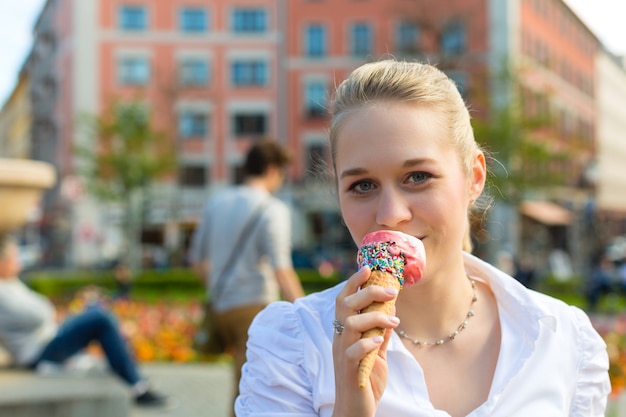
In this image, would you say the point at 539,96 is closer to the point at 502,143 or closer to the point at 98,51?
the point at 502,143

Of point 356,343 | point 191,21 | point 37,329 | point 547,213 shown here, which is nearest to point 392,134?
point 356,343

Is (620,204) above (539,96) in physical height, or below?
below

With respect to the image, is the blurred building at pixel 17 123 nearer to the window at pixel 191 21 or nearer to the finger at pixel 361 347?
the window at pixel 191 21

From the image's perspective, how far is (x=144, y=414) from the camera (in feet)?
20.5

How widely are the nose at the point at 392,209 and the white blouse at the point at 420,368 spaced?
0.25 m

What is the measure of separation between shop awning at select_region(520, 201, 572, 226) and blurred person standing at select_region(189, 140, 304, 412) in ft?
130

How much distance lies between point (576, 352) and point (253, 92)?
144 ft

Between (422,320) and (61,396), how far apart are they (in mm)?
3434

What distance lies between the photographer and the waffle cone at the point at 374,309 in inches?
56.1

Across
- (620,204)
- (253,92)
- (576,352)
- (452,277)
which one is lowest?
(620,204)

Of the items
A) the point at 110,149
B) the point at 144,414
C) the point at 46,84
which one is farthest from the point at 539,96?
the point at 46,84

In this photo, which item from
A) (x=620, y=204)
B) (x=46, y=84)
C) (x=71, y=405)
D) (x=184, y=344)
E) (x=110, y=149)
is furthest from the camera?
(x=620, y=204)

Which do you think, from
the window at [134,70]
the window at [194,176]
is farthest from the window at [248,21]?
the window at [194,176]

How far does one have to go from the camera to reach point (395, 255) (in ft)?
5.18
